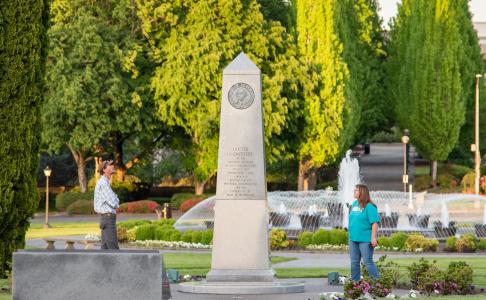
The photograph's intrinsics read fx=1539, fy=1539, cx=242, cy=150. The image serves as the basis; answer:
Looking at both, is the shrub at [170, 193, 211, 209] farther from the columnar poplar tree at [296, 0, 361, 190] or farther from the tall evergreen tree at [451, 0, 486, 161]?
the tall evergreen tree at [451, 0, 486, 161]

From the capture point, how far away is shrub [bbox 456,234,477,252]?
37781 mm

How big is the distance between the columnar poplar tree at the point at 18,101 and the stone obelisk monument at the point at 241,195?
294 cm

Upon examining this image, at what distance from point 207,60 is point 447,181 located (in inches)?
676

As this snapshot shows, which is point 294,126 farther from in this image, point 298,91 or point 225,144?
point 225,144

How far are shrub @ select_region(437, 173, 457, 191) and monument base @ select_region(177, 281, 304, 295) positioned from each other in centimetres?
4948

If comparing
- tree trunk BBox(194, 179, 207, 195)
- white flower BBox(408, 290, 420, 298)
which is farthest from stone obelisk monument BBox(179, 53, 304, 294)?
tree trunk BBox(194, 179, 207, 195)

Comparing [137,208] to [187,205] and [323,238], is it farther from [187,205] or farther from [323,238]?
[323,238]

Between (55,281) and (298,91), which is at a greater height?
(298,91)

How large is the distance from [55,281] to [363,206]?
7185 mm

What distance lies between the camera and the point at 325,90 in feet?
223

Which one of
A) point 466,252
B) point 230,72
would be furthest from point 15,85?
point 466,252

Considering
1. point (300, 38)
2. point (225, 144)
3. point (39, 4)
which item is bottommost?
point (225, 144)

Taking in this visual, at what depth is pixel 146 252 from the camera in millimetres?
17672

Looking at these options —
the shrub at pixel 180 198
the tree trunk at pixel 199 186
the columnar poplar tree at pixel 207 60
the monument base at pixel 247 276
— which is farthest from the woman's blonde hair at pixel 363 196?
the tree trunk at pixel 199 186
